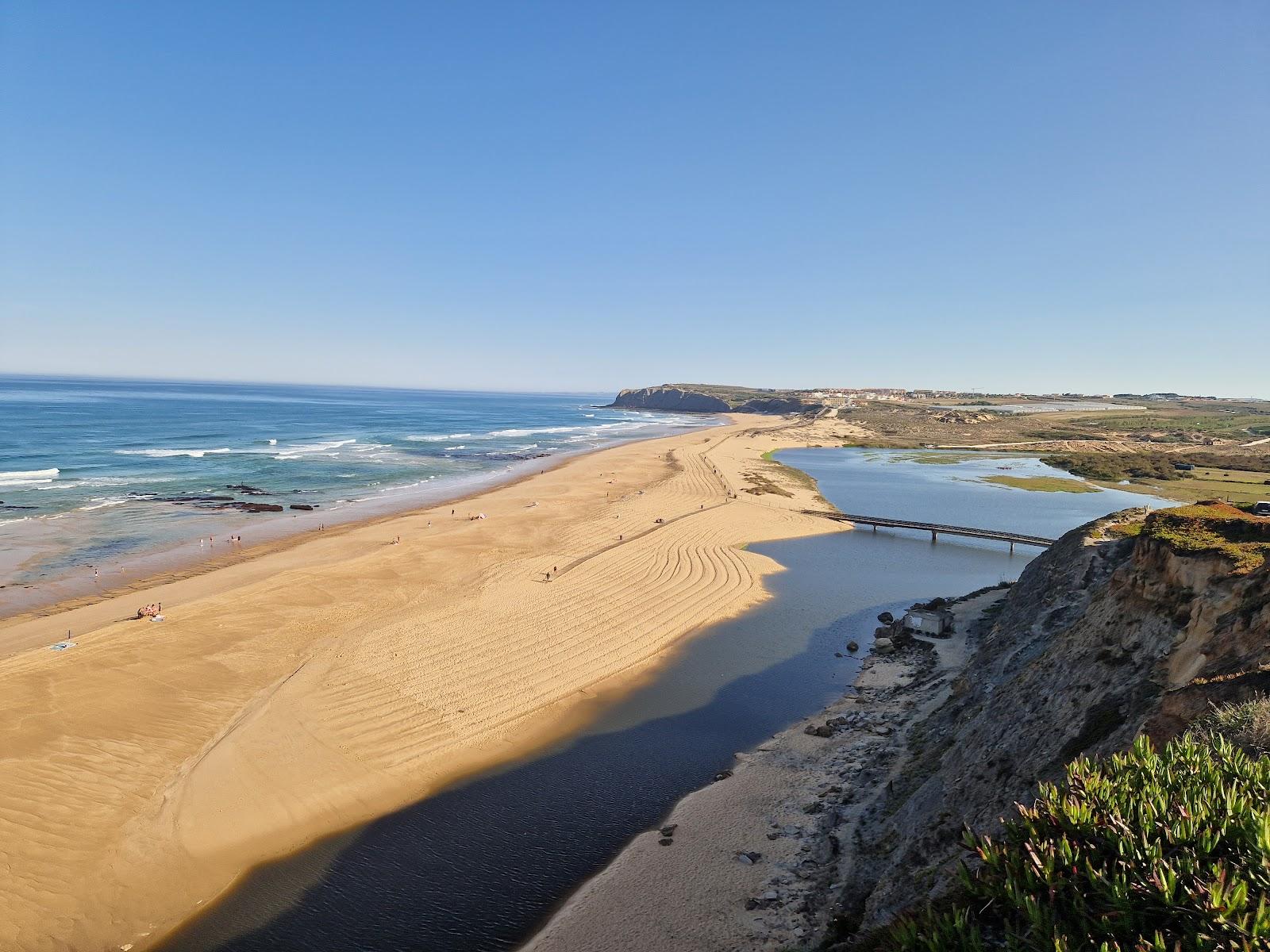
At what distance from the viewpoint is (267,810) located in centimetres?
1321

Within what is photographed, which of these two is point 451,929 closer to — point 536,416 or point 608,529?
point 608,529

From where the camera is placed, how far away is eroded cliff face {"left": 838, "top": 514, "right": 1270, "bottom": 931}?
8.88 meters

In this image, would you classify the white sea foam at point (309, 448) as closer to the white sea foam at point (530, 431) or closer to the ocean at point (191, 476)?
the ocean at point (191, 476)

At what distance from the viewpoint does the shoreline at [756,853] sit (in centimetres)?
1016

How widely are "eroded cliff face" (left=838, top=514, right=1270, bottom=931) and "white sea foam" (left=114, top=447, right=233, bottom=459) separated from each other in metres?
69.3

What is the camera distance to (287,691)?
17.5 m

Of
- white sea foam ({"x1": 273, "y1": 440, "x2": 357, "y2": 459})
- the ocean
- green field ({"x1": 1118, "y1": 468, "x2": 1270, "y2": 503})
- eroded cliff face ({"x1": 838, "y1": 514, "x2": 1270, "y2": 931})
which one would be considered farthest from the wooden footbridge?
white sea foam ({"x1": 273, "y1": 440, "x2": 357, "y2": 459})

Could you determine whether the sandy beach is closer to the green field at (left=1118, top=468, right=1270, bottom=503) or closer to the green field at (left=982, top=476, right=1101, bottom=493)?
the green field at (left=1118, top=468, right=1270, bottom=503)

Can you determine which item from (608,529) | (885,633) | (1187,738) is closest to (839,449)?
(608,529)

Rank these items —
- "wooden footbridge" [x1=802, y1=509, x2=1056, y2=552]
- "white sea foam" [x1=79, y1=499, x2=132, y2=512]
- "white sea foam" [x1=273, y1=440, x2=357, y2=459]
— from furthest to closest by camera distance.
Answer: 1. "white sea foam" [x1=273, y1=440, x2=357, y2=459]
2. "white sea foam" [x1=79, y1=499, x2=132, y2=512]
3. "wooden footbridge" [x1=802, y1=509, x2=1056, y2=552]

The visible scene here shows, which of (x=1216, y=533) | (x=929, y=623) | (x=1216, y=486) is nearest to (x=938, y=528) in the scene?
(x=929, y=623)

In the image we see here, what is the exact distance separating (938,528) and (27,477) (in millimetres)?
65099

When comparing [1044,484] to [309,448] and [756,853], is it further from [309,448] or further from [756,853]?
[309,448]

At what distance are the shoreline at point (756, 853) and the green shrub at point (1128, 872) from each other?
17.2ft
